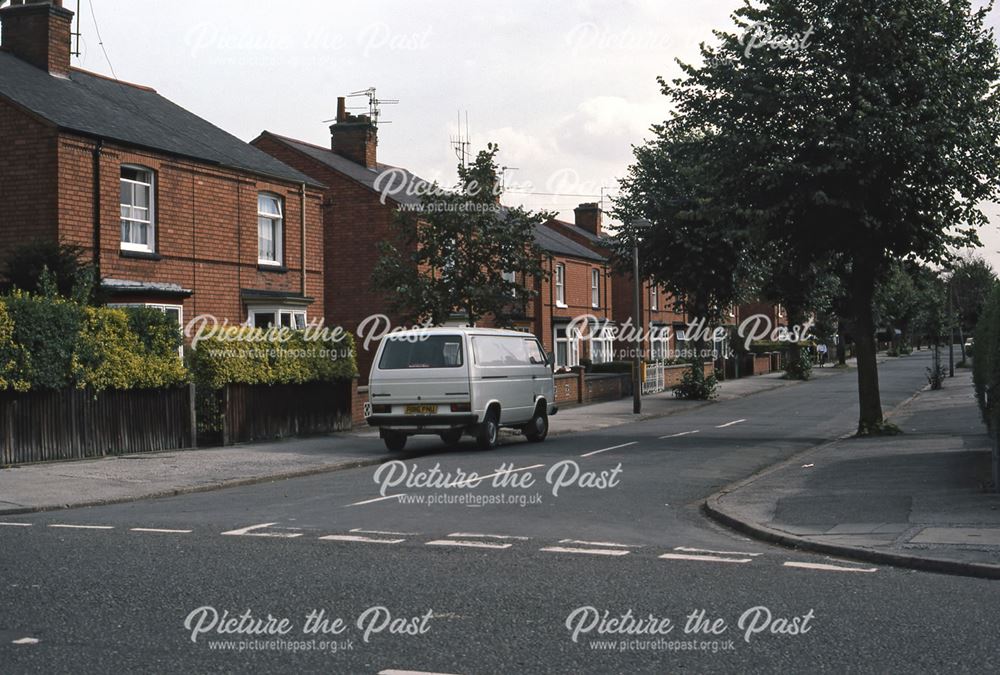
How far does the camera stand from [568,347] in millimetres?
49438

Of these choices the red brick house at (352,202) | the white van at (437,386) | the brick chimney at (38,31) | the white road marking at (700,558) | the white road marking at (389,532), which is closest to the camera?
the white road marking at (700,558)

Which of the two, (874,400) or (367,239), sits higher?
(367,239)

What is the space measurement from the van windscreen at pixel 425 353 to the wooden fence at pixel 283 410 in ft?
11.6

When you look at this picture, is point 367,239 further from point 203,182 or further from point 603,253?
point 603,253

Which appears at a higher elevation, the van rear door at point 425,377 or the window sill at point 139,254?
the window sill at point 139,254

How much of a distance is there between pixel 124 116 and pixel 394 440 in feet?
39.8

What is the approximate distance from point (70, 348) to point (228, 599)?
1178 cm

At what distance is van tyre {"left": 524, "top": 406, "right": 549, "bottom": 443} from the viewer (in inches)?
859

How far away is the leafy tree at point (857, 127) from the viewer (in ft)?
64.8

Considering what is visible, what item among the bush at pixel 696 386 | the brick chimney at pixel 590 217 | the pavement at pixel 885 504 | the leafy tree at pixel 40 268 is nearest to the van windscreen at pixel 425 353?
the leafy tree at pixel 40 268

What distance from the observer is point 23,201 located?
22938 mm

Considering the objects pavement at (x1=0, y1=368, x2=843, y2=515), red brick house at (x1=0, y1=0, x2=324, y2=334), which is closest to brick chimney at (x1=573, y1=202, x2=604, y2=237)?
red brick house at (x1=0, y1=0, x2=324, y2=334)

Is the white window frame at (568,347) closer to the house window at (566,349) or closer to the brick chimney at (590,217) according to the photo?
the house window at (566,349)

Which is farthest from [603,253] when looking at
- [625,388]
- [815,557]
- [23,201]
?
[815,557]
